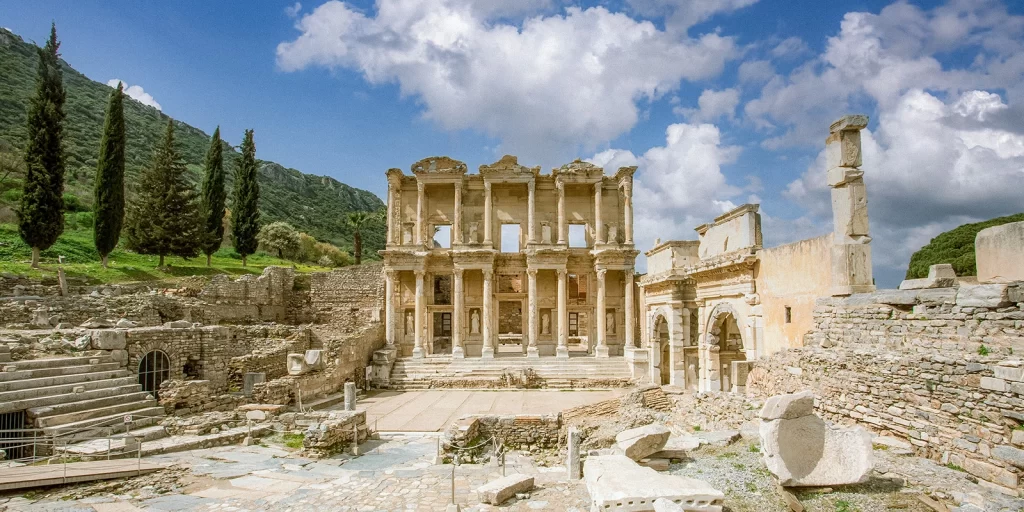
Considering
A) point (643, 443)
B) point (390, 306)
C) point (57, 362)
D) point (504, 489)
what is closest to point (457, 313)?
point (390, 306)

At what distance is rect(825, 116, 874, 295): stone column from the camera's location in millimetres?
10586

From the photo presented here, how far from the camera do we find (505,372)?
26.2 m

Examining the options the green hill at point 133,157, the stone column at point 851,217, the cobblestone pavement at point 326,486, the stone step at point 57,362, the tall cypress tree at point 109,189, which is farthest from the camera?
the green hill at point 133,157

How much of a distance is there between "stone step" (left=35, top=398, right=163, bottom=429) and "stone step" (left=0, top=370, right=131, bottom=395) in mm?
1171

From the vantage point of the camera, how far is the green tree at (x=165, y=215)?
112 feet

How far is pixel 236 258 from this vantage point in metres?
43.7

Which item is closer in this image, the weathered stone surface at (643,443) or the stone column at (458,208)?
the weathered stone surface at (643,443)

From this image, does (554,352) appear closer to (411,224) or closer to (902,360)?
(411,224)

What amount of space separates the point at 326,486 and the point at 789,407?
815cm

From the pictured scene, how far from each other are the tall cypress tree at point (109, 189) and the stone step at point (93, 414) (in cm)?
2115

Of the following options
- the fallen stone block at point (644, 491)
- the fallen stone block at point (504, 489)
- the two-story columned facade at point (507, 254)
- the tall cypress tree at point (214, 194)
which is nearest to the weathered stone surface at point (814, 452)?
the fallen stone block at point (644, 491)

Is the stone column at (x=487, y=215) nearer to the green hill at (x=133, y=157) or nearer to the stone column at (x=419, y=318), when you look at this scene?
the stone column at (x=419, y=318)

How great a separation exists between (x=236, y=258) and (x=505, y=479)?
41868 mm

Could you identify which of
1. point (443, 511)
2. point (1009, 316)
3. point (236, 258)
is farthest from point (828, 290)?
point (236, 258)
